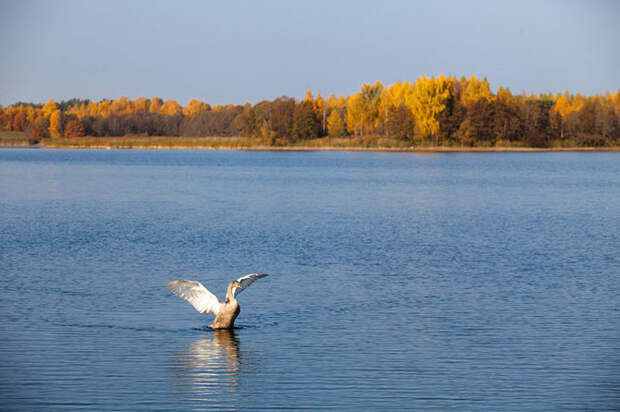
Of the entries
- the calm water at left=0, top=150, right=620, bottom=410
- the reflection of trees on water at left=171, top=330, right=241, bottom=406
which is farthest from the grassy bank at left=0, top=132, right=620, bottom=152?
the reflection of trees on water at left=171, top=330, right=241, bottom=406

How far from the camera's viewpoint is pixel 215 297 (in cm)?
1357

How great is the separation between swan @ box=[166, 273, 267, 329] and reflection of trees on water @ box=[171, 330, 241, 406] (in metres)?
0.25

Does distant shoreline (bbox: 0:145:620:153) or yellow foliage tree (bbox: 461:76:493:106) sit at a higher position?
yellow foliage tree (bbox: 461:76:493:106)

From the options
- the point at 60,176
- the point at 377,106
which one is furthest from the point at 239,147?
the point at 60,176

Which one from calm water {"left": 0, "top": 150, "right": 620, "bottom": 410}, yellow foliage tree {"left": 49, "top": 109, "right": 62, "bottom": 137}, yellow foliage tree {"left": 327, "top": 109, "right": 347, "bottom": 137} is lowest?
calm water {"left": 0, "top": 150, "right": 620, "bottom": 410}

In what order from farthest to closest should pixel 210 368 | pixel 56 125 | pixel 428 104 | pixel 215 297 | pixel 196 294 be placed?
1. pixel 56 125
2. pixel 428 104
3. pixel 215 297
4. pixel 196 294
5. pixel 210 368

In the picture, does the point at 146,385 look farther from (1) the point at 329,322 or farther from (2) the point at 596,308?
(2) the point at 596,308

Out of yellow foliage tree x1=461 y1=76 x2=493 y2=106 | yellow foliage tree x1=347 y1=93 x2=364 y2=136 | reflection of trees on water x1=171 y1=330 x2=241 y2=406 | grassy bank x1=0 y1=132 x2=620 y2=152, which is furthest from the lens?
yellow foliage tree x1=347 y1=93 x2=364 y2=136

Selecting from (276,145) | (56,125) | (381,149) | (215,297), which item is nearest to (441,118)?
(381,149)

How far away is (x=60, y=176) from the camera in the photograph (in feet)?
207

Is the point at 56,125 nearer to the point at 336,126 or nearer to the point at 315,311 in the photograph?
the point at 336,126

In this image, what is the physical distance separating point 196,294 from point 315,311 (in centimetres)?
284

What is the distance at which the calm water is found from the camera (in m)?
10.6

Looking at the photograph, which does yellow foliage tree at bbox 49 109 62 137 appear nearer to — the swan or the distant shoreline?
the distant shoreline
